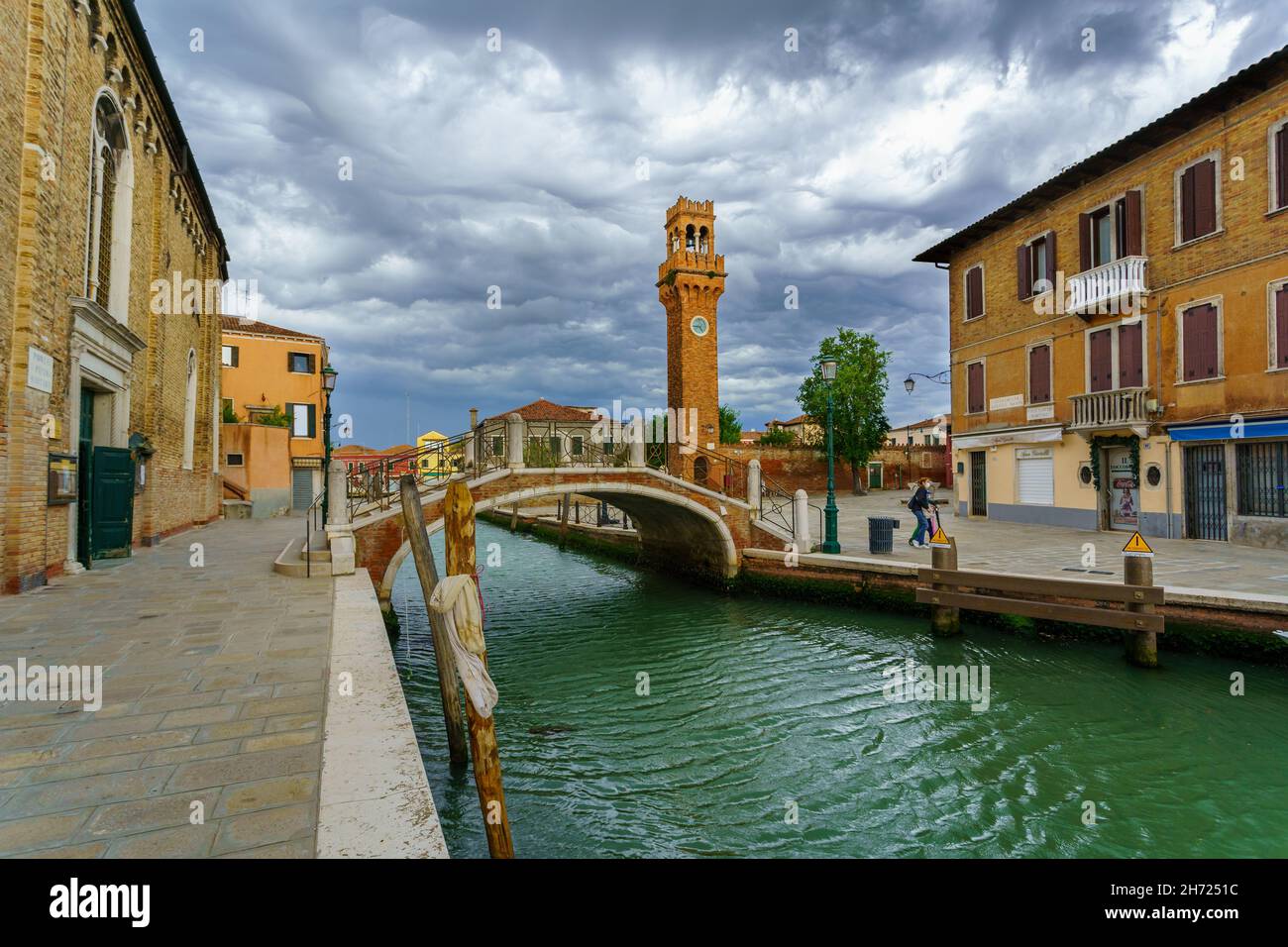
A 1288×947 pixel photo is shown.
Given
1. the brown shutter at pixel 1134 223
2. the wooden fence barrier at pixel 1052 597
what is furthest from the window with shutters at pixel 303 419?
the brown shutter at pixel 1134 223

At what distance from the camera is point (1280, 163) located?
12.7 meters

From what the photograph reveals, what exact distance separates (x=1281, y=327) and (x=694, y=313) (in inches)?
766

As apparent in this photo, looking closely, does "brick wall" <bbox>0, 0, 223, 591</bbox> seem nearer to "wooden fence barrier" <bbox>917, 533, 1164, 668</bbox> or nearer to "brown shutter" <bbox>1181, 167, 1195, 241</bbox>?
"wooden fence barrier" <bbox>917, 533, 1164, 668</bbox>

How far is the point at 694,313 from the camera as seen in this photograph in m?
29.0

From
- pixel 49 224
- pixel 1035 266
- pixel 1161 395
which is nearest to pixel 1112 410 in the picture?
pixel 1161 395

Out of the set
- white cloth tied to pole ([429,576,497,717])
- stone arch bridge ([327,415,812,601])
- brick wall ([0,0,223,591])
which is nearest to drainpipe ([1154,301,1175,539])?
stone arch bridge ([327,415,812,601])

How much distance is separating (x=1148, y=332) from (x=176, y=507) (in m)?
23.1

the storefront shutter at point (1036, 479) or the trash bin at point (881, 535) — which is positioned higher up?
the storefront shutter at point (1036, 479)

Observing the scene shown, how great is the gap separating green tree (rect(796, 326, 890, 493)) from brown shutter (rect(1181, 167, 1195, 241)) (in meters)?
18.6

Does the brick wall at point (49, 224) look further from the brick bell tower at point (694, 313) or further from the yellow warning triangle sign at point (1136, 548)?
the brick bell tower at point (694, 313)

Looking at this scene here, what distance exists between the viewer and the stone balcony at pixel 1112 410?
15.3 meters

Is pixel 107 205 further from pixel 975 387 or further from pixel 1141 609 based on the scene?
pixel 975 387

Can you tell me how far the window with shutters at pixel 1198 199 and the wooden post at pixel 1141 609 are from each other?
961 centimetres
